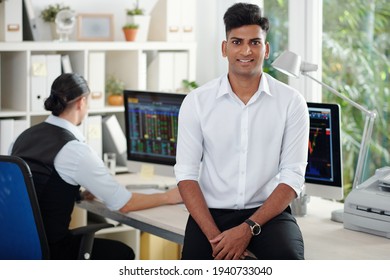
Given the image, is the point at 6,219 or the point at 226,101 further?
the point at 6,219

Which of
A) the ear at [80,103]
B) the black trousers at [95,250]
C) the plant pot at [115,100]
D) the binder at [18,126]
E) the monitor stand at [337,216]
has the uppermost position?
the ear at [80,103]

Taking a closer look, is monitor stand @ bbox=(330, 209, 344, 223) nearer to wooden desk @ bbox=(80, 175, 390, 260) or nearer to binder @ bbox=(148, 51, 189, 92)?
wooden desk @ bbox=(80, 175, 390, 260)

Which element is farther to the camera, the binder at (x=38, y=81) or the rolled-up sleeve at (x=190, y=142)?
the binder at (x=38, y=81)

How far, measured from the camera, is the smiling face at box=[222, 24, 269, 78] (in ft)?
9.20

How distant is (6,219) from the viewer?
3082 millimetres

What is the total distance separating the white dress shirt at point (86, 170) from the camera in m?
3.27

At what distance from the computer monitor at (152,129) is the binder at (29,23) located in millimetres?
769

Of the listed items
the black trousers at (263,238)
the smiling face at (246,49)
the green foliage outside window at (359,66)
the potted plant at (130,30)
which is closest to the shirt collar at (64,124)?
the black trousers at (263,238)

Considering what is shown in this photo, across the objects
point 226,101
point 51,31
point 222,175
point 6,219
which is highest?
point 51,31

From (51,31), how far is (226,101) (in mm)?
1938

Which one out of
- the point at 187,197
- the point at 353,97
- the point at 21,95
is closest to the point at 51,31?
the point at 21,95

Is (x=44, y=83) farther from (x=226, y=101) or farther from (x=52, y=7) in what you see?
(x=226, y=101)

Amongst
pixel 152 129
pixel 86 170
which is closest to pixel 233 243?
pixel 86 170

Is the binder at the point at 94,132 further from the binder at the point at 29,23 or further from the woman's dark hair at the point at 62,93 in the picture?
the woman's dark hair at the point at 62,93
